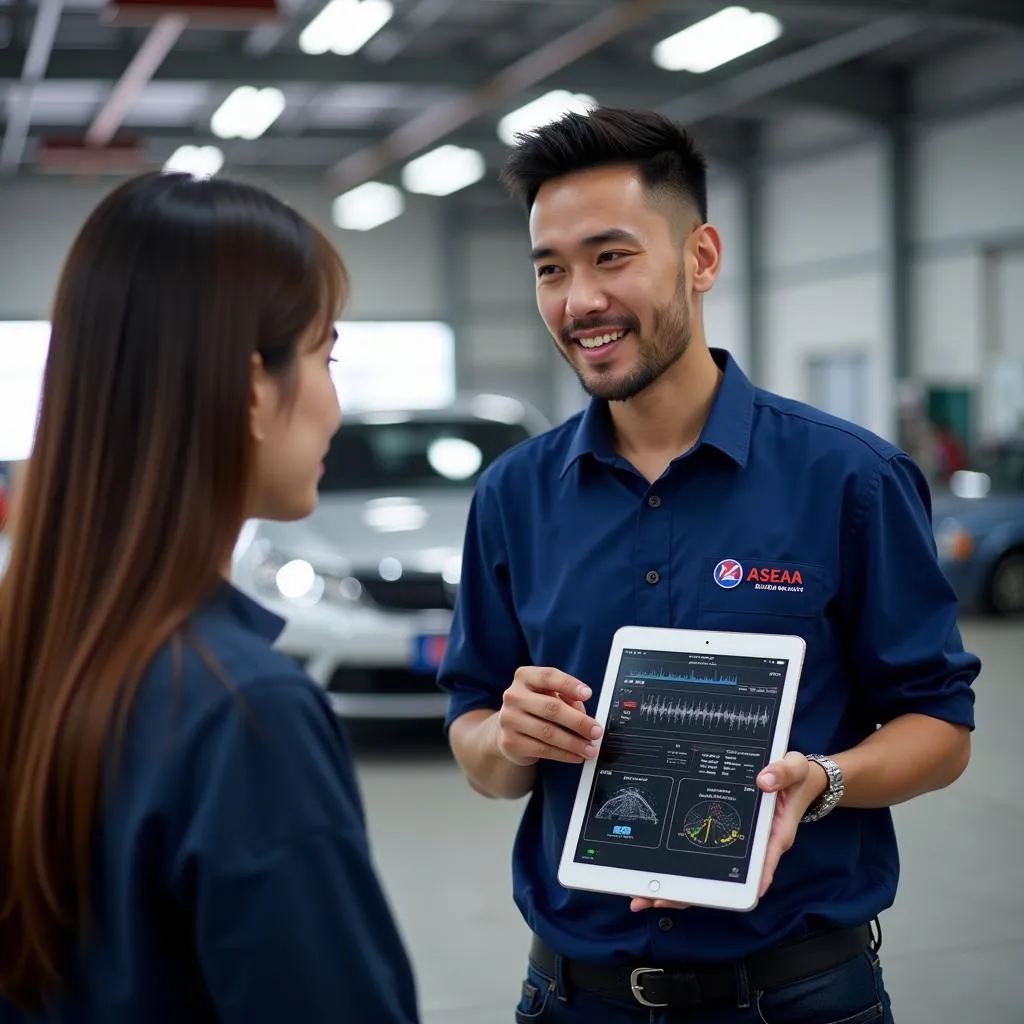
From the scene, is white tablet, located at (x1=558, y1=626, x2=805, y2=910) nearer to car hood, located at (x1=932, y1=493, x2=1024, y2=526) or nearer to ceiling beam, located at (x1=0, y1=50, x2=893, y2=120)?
car hood, located at (x1=932, y1=493, x2=1024, y2=526)

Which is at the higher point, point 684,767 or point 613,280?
point 613,280

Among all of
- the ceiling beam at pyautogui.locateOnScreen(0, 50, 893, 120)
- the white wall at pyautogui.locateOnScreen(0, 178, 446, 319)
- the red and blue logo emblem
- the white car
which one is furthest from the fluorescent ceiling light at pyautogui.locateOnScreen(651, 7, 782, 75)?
the red and blue logo emblem

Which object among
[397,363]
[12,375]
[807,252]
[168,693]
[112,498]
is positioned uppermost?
[807,252]

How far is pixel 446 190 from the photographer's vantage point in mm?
22438

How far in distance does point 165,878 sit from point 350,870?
14 cm

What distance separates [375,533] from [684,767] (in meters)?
4.79

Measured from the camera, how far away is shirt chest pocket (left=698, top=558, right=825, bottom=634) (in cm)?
182

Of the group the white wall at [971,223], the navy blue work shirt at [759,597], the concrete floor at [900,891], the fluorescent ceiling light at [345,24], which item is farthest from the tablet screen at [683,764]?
the white wall at [971,223]

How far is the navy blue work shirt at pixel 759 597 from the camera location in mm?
1793

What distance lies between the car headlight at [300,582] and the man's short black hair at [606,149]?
4.23 metres

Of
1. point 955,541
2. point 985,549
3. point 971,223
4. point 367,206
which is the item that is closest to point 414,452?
point 955,541

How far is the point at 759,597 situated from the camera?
1.84 m

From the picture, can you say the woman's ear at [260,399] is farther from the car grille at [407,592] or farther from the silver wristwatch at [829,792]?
the car grille at [407,592]

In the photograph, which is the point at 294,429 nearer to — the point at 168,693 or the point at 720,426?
the point at 168,693
